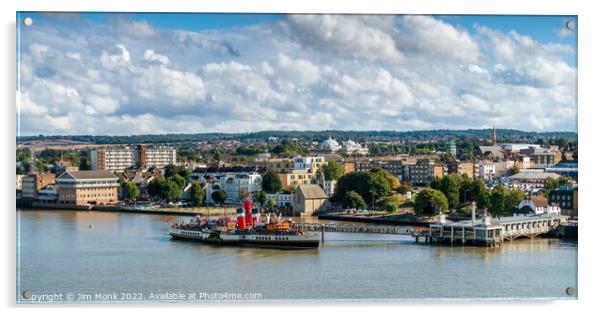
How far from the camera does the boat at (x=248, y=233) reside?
10.8 metres

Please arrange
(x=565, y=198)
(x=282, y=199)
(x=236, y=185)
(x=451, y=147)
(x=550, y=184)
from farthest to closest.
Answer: (x=451, y=147)
(x=236, y=185)
(x=282, y=199)
(x=550, y=184)
(x=565, y=198)

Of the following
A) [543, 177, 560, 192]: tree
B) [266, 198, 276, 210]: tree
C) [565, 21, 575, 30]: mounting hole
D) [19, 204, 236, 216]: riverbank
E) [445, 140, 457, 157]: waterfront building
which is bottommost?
[19, 204, 236, 216]: riverbank

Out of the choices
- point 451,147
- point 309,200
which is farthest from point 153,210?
point 451,147

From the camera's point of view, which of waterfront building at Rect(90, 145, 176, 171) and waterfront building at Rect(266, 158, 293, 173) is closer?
waterfront building at Rect(266, 158, 293, 173)

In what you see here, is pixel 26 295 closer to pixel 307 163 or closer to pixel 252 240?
pixel 252 240

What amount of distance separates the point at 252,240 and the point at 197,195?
7249 millimetres

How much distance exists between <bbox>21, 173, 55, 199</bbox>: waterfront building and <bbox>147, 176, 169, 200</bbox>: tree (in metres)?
2.14

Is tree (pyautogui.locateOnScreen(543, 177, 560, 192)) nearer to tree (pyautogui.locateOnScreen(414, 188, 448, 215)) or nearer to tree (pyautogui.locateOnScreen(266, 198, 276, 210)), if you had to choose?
tree (pyautogui.locateOnScreen(414, 188, 448, 215))

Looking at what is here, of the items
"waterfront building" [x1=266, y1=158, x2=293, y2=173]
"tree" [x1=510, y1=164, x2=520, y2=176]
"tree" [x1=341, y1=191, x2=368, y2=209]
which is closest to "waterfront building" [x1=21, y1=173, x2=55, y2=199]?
"tree" [x1=341, y1=191, x2=368, y2=209]

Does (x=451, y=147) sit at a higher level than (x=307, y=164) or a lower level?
higher

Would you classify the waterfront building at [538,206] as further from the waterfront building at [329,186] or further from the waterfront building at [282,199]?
the waterfront building at [329,186]

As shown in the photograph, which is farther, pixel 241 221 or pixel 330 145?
pixel 330 145

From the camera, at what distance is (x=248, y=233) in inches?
441

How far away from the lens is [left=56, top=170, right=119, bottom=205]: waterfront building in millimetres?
16953
